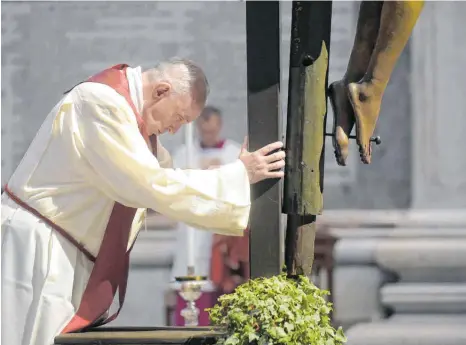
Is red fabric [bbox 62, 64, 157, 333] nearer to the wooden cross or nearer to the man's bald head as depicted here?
the man's bald head

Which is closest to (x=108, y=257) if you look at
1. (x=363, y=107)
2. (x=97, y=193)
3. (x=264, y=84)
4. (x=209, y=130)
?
(x=97, y=193)

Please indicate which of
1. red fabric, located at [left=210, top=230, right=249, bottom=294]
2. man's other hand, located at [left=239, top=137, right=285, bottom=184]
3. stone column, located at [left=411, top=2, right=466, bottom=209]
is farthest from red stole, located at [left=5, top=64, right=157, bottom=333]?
stone column, located at [left=411, top=2, right=466, bottom=209]

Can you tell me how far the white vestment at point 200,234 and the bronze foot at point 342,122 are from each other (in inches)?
77.1

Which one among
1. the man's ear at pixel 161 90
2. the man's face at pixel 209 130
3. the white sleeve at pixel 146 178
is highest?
the man's ear at pixel 161 90

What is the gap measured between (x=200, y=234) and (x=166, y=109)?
243 cm

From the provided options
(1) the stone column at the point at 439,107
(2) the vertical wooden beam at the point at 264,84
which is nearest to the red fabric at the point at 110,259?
(2) the vertical wooden beam at the point at 264,84

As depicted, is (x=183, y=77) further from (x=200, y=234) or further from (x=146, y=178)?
(x=200, y=234)

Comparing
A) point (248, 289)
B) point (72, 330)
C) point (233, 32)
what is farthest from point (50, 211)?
point (233, 32)

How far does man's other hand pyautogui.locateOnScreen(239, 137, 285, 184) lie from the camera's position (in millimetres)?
2861

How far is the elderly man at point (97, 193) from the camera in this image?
289cm

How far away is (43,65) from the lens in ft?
18.7

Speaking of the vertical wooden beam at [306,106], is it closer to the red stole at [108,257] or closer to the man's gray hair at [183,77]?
the man's gray hair at [183,77]

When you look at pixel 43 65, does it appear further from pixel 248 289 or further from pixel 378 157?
pixel 248 289

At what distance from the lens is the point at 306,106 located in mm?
2855
